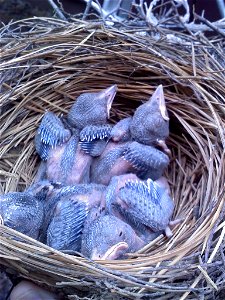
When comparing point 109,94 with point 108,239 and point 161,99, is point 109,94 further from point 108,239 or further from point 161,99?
point 108,239

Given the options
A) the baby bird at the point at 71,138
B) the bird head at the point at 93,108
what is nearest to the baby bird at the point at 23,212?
the baby bird at the point at 71,138

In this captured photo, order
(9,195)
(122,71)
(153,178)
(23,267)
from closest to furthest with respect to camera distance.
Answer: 1. (23,267)
2. (9,195)
3. (153,178)
4. (122,71)

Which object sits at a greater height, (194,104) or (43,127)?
(194,104)

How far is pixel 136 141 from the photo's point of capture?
1367 mm

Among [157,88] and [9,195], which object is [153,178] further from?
[9,195]

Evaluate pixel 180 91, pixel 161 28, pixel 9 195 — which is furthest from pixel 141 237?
pixel 161 28

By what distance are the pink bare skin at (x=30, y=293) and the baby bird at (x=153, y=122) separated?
1.45 feet

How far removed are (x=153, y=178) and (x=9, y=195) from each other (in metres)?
0.33

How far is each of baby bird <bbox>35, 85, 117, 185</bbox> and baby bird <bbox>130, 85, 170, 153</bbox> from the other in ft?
0.30

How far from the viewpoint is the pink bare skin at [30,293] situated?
3.49 ft

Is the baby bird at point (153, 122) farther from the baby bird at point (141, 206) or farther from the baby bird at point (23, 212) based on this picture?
the baby bird at point (23, 212)

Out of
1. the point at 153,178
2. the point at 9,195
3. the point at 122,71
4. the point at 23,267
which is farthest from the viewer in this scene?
the point at 122,71

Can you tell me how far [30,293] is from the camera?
1064mm

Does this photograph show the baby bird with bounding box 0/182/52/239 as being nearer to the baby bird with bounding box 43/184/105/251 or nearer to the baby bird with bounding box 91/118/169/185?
the baby bird with bounding box 43/184/105/251
